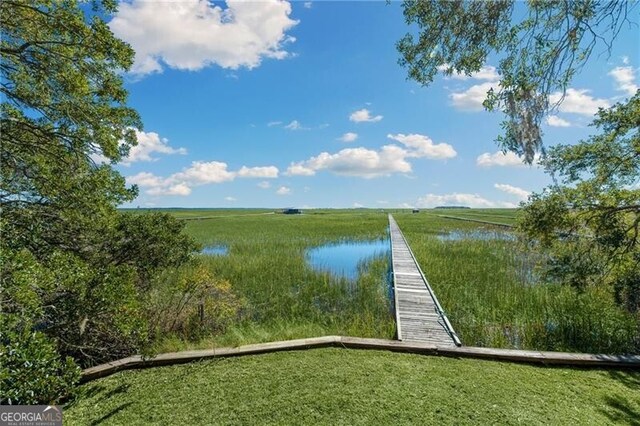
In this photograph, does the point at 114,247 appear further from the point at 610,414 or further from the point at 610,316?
the point at 610,316

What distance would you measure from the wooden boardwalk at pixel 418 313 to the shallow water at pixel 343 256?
98.8 inches

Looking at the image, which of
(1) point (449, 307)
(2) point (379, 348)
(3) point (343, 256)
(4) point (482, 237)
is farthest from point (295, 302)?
(4) point (482, 237)

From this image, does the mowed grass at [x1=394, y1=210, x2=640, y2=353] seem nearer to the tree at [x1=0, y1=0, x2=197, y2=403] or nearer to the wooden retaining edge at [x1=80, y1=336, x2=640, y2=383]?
the wooden retaining edge at [x1=80, y1=336, x2=640, y2=383]

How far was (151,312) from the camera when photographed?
751cm

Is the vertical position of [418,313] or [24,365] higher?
[24,365]

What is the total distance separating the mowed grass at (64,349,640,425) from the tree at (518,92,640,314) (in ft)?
10.1

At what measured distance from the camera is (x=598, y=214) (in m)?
6.96

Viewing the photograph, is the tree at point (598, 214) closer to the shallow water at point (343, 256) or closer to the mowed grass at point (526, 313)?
the mowed grass at point (526, 313)

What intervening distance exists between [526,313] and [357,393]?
6.51 metres

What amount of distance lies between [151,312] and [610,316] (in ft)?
36.0

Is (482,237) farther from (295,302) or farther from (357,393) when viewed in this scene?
(357,393)

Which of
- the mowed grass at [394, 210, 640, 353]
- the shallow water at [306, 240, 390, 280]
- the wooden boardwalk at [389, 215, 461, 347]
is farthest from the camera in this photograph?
the shallow water at [306, 240, 390, 280]

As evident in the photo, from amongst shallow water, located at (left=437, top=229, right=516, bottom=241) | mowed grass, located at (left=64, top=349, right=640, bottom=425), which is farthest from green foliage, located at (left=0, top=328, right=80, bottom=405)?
shallow water, located at (left=437, top=229, right=516, bottom=241)

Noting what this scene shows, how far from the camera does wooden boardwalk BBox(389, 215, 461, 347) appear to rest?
6.56 meters
